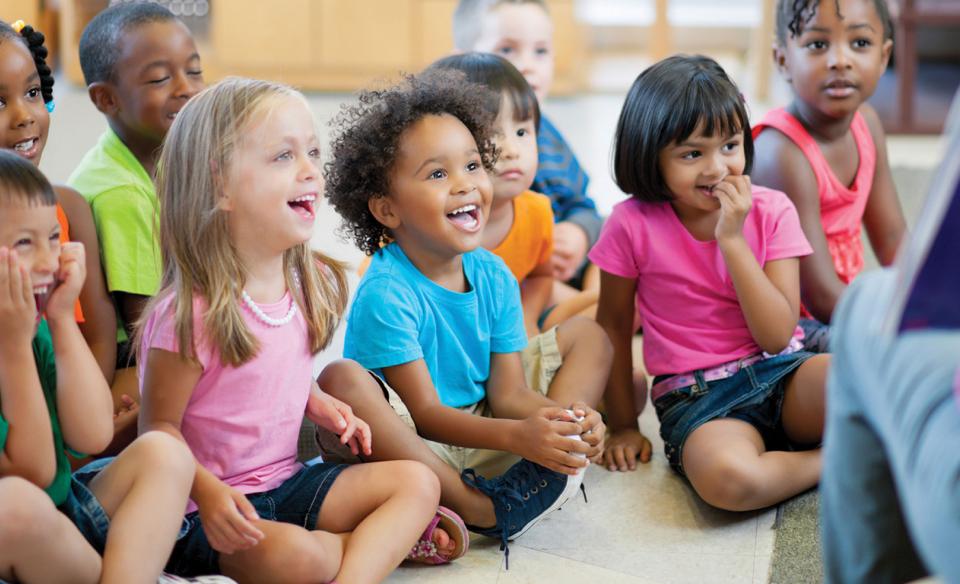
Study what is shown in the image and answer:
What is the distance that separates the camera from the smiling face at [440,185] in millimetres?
1620

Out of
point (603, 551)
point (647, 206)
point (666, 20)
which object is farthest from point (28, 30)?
point (666, 20)

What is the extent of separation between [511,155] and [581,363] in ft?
1.21

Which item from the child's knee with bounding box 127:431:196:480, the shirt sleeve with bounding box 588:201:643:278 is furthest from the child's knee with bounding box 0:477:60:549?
the shirt sleeve with bounding box 588:201:643:278

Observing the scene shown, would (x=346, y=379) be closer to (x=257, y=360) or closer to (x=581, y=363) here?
(x=257, y=360)

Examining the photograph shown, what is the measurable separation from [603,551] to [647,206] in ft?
1.73

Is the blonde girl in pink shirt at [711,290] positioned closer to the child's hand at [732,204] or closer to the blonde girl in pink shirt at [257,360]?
the child's hand at [732,204]

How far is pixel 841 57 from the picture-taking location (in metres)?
1.97

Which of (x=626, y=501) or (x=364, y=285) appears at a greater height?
(x=364, y=285)

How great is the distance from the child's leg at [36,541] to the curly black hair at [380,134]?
64 centimetres

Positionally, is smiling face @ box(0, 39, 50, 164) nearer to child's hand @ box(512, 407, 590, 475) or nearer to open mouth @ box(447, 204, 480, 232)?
open mouth @ box(447, 204, 480, 232)

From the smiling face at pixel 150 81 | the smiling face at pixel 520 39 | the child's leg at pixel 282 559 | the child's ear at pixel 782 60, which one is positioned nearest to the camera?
the child's leg at pixel 282 559

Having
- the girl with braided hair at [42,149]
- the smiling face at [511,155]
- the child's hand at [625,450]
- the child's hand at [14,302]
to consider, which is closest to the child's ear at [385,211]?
the smiling face at [511,155]

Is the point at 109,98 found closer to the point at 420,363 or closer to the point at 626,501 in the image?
the point at 420,363

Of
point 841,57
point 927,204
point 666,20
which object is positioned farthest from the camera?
point 666,20
